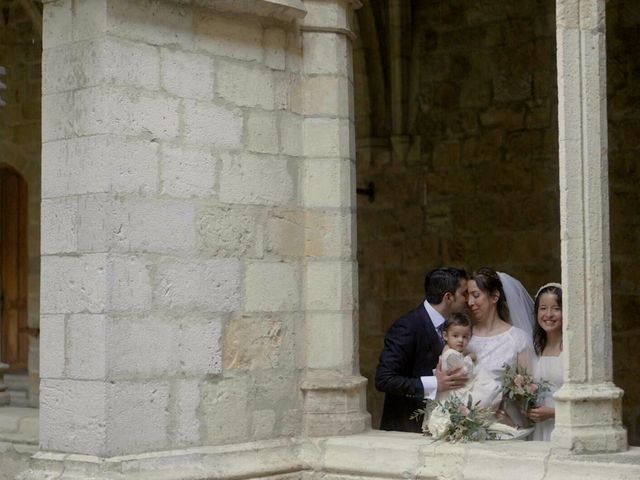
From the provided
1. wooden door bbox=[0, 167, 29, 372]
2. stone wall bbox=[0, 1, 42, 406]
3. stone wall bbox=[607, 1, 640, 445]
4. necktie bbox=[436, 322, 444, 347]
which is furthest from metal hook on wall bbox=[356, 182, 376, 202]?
necktie bbox=[436, 322, 444, 347]

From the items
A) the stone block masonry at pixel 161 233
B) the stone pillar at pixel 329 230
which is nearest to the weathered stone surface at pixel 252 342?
the stone block masonry at pixel 161 233

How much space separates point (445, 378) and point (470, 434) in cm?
27

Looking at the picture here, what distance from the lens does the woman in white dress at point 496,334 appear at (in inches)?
182

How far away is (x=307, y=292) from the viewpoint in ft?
15.9

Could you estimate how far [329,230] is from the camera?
4.84 m

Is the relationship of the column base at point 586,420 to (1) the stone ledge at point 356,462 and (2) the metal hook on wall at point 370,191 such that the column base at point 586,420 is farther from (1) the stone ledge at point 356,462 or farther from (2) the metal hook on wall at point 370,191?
(2) the metal hook on wall at point 370,191

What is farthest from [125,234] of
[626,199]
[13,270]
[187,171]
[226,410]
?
[13,270]

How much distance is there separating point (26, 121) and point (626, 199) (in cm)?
491

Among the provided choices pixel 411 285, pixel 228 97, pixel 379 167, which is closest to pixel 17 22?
pixel 379 167

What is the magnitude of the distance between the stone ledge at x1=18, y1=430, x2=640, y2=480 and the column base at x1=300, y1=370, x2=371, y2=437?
50 millimetres

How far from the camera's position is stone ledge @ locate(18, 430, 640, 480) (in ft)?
13.2

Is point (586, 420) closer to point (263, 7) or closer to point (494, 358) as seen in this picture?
point (494, 358)

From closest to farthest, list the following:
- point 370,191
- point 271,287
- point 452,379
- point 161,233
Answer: point 161,233
point 452,379
point 271,287
point 370,191

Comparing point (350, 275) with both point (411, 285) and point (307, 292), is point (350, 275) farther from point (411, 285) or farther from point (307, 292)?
point (411, 285)
